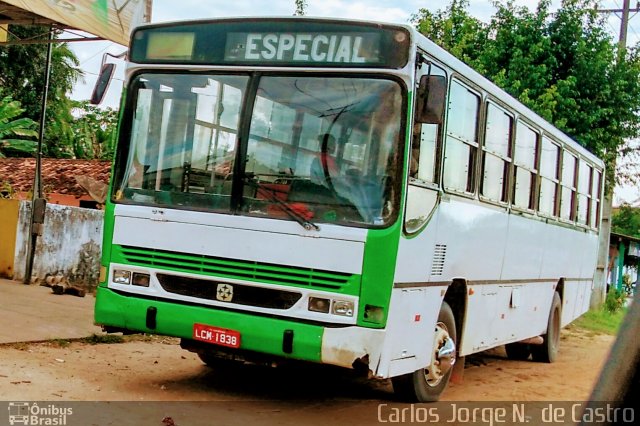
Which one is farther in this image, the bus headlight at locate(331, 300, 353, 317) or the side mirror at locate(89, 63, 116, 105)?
the side mirror at locate(89, 63, 116, 105)

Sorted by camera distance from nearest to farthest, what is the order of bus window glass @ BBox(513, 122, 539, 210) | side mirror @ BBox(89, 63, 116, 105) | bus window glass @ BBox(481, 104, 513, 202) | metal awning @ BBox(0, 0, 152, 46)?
bus window glass @ BBox(481, 104, 513, 202) → bus window glass @ BBox(513, 122, 539, 210) → side mirror @ BBox(89, 63, 116, 105) → metal awning @ BBox(0, 0, 152, 46)

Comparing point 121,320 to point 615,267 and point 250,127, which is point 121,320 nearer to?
point 250,127

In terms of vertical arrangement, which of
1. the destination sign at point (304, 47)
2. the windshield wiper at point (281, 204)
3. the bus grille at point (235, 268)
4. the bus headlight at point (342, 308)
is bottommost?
the bus headlight at point (342, 308)

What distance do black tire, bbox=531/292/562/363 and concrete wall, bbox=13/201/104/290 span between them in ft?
22.7

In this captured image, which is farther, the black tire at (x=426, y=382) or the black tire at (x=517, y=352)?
the black tire at (x=517, y=352)

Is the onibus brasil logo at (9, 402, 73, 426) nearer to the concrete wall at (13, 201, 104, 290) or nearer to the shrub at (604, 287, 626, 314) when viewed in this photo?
the concrete wall at (13, 201, 104, 290)

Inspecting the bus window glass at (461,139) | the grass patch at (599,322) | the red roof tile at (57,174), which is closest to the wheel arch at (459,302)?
the bus window glass at (461,139)

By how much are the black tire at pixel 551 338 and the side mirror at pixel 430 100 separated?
587cm

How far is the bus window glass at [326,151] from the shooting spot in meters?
5.90

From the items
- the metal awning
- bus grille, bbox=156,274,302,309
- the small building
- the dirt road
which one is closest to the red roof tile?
the small building

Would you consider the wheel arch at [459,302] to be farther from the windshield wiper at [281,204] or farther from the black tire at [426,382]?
the windshield wiper at [281,204]

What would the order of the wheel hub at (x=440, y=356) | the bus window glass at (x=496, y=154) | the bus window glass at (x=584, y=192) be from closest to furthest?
the wheel hub at (x=440, y=356) < the bus window glass at (x=496, y=154) < the bus window glass at (x=584, y=192)

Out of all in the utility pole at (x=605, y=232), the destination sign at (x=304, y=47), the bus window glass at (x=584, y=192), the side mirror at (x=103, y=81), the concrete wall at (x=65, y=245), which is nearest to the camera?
the destination sign at (x=304, y=47)

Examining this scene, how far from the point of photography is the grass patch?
17.1 m
